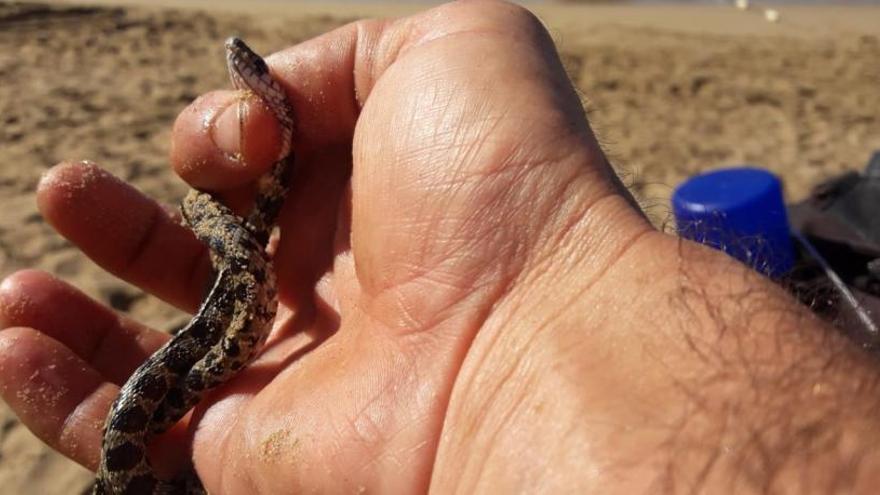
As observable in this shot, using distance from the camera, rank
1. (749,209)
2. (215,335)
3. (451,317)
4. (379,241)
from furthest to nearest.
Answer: (749,209), (215,335), (379,241), (451,317)

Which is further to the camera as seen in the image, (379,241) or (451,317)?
(379,241)

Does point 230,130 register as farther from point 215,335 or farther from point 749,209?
point 749,209

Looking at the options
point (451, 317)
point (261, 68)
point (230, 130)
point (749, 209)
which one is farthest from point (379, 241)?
point (749, 209)

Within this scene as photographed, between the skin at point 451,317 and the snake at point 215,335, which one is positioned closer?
the skin at point 451,317

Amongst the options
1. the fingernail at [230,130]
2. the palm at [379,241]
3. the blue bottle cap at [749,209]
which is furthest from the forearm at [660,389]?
the blue bottle cap at [749,209]

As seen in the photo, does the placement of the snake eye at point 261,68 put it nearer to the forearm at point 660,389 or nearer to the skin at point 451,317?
the skin at point 451,317

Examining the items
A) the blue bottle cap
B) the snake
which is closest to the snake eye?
the snake

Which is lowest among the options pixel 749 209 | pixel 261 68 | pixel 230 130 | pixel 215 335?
pixel 749 209

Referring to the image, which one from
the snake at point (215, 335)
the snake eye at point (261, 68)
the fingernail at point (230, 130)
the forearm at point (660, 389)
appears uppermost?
the snake eye at point (261, 68)
